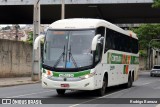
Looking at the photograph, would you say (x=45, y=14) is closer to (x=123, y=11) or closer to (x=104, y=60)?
(x=123, y=11)

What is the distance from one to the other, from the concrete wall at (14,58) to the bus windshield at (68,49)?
17827 millimetres

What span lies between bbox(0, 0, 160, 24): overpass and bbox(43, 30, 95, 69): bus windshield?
24.7 metres

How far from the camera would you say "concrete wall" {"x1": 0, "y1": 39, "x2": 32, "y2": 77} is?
35.8 metres

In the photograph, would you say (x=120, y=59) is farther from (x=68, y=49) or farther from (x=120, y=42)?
(x=68, y=49)

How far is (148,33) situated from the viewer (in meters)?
79.2

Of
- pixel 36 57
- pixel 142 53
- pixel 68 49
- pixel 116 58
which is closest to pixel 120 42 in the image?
pixel 116 58

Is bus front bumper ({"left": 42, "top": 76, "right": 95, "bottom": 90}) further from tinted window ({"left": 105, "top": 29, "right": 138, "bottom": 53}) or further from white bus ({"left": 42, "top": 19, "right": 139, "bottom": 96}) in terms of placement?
tinted window ({"left": 105, "top": 29, "right": 138, "bottom": 53})

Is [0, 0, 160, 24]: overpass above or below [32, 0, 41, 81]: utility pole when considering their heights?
above

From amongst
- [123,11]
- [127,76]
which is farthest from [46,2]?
[127,76]

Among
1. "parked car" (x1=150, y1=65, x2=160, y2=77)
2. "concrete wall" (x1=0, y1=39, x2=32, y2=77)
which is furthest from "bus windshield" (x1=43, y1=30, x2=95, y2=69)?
"parked car" (x1=150, y1=65, x2=160, y2=77)

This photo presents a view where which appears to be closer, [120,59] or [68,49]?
[68,49]

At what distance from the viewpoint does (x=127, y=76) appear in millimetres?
25969

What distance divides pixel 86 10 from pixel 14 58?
13.8 metres

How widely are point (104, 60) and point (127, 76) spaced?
6731 millimetres
